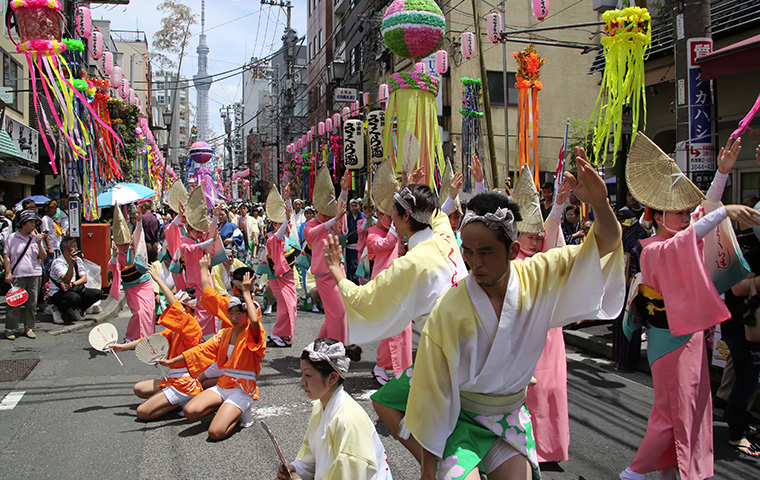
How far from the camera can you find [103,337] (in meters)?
4.97

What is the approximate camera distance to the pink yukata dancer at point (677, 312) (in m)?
3.22

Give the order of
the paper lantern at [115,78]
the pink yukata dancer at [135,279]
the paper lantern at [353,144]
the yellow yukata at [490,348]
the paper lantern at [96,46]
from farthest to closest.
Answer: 1. the paper lantern at [353,144]
2. the paper lantern at [115,78]
3. the paper lantern at [96,46]
4. the pink yukata dancer at [135,279]
5. the yellow yukata at [490,348]

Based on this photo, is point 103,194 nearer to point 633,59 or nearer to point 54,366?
point 54,366

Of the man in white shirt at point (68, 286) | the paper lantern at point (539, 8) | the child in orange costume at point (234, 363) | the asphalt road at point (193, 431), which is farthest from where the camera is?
the paper lantern at point (539, 8)

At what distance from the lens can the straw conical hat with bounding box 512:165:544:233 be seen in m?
4.00

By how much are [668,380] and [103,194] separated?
39.0 ft

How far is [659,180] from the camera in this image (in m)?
3.51

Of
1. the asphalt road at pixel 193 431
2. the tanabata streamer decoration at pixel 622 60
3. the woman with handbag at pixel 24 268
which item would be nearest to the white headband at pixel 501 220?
the asphalt road at pixel 193 431

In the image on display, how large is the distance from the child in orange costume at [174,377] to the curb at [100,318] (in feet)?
13.8

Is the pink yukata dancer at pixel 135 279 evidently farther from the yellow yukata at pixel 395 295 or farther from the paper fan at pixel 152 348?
the yellow yukata at pixel 395 295

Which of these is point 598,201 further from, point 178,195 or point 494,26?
point 494,26

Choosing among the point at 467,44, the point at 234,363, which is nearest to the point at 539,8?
the point at 467,44

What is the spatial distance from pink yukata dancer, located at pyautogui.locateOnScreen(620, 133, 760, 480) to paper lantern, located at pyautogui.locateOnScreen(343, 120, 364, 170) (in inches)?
582

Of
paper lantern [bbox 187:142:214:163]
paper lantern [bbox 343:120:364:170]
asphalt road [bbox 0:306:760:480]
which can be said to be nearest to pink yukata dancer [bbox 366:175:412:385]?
asphalt road [bbox 0:306:760:480]
